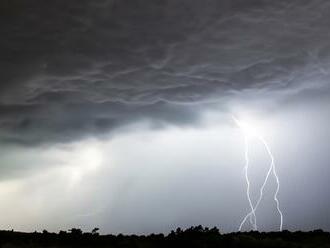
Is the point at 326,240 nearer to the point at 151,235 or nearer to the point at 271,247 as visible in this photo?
the point at 271,247

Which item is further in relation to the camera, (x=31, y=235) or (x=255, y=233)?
(x=255, y=233)

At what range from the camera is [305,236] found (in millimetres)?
33250

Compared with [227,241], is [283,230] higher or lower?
higher

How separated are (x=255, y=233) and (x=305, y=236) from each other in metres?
3.02

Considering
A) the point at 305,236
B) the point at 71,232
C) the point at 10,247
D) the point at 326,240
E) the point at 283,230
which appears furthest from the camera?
the point at 283,230

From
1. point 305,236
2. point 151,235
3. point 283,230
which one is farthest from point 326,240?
point 151,235

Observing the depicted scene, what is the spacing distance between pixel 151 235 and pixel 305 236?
9824 mm

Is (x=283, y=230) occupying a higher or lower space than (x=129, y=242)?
higher

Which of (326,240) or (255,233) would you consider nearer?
(326,240)

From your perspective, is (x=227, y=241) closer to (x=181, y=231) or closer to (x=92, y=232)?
(x=181, y=231)

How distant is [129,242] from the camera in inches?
1066

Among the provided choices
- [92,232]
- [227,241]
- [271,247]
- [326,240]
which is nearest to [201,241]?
[227,241]

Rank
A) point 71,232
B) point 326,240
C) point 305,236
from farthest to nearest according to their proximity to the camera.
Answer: point 305,236 → point 326,240 → point 71,232

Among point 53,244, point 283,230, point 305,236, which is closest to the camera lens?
point 53,244
